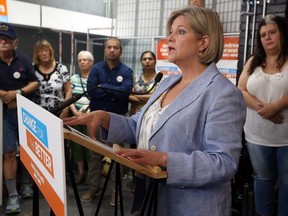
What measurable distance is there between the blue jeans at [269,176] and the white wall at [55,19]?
13.0ft

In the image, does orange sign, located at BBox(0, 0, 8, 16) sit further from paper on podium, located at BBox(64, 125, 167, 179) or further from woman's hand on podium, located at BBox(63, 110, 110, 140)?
paper on podium, located at BBox(64, 125, 167, 179)

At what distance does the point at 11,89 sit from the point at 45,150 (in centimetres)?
199

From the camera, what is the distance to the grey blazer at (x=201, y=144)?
956mm

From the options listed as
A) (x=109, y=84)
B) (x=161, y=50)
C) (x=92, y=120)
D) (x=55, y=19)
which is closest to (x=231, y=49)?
(x=161, y=50)

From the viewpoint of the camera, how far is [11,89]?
2.70 meters

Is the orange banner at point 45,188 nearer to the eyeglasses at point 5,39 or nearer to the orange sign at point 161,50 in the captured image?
the eyeglasses at point 5,39

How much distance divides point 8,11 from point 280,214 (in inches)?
178

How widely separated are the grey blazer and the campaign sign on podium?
329 mm

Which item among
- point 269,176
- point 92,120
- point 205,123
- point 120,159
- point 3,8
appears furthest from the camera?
point 3,8

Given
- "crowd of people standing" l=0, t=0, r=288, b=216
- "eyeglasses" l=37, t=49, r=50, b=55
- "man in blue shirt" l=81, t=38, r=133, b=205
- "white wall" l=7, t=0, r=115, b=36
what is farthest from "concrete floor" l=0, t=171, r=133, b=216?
"white wall" l=7, t=0, r=115, b=36

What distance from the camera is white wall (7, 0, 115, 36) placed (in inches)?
188


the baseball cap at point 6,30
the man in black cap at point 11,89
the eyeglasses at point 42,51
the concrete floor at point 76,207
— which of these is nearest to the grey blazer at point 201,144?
the concrete floor at point 76,207

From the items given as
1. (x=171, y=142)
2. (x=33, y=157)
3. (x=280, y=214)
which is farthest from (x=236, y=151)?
(x=280, y=214)

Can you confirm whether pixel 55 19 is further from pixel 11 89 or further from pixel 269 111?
pixel 269 111
